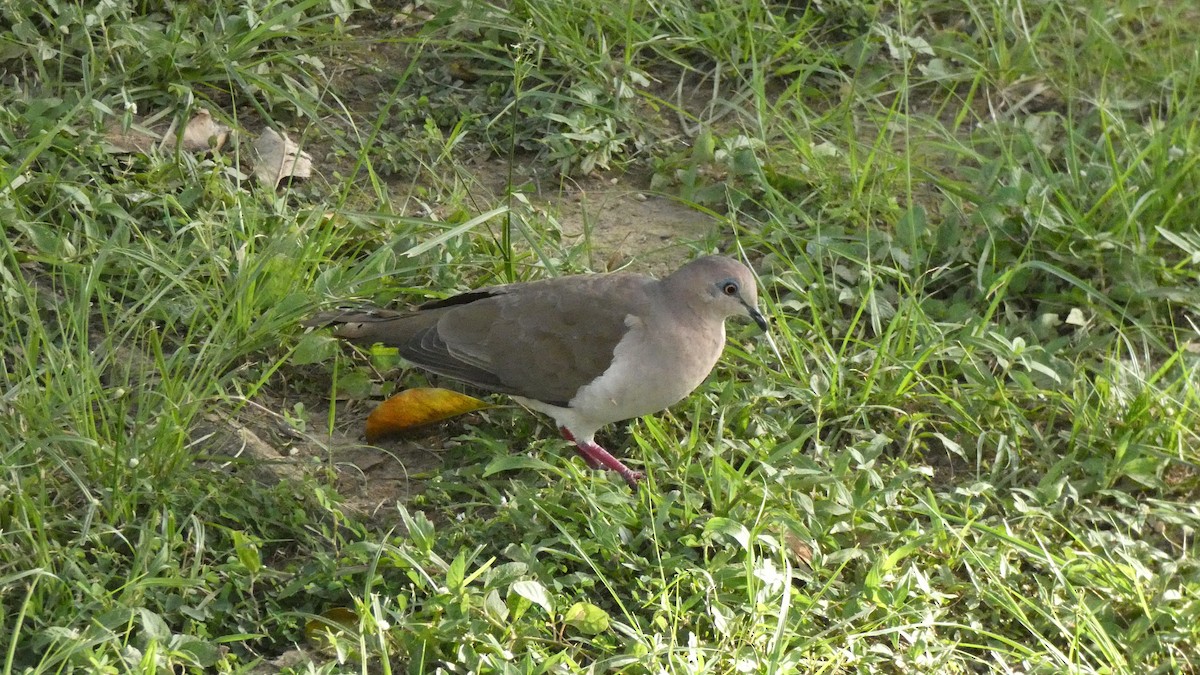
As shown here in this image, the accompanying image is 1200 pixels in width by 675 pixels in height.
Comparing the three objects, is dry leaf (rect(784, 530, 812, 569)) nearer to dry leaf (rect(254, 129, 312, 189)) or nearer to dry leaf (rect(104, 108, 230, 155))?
dry leaf (rect(254, 129, 312, 189))

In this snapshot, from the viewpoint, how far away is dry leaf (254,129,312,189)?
5.05 meters

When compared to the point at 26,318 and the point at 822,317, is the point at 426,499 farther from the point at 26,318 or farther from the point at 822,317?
the point at 822,317

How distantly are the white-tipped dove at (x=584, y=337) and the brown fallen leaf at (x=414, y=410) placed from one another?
82 millimetres

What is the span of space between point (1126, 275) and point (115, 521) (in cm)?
361

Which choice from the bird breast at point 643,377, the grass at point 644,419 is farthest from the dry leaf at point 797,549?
the bird breast at point 643,377

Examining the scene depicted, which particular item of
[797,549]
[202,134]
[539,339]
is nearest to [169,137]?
[202,134]

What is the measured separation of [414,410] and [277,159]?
142 cm

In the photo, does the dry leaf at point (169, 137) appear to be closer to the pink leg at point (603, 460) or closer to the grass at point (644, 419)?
the grass at point (644, 419)

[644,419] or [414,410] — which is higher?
[414,410]

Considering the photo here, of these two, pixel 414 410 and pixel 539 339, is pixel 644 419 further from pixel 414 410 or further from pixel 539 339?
pixel 414 410

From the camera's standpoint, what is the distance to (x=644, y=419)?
436 centimetres

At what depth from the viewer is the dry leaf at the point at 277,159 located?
5.05m

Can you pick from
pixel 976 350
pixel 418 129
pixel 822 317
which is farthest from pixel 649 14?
pixel 976 350

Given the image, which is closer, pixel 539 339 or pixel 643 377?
pixel 643 377
